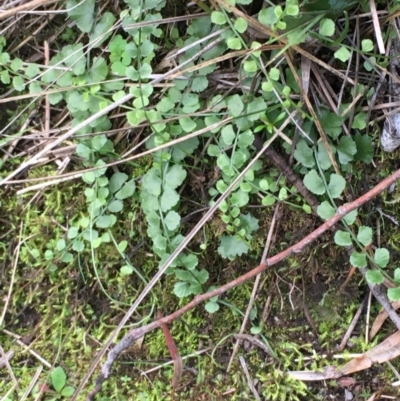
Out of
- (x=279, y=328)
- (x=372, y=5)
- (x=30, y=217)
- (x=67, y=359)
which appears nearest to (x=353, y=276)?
(x=279, y=328)

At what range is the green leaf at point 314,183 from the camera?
4.71ft

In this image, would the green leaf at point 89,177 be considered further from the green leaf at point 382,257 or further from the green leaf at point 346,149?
the green leaf at point 382,257

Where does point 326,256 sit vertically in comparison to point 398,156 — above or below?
below

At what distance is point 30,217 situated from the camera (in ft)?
6.04

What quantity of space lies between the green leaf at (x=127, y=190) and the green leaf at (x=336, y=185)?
2.06 feet

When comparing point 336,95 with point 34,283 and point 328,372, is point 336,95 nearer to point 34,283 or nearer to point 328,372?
point 328,372

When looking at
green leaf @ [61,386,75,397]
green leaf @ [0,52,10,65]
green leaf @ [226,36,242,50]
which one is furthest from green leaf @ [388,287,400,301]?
green leaf @ [0,52,10,65]

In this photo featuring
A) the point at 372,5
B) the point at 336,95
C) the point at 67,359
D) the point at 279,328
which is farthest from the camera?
the point at 67,359

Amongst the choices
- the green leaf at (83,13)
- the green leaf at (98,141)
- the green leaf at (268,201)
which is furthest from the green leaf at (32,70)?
the green leaf at (268,201)

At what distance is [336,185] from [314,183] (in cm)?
6

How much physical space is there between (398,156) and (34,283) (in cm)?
132

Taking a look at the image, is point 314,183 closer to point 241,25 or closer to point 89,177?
point 241,25

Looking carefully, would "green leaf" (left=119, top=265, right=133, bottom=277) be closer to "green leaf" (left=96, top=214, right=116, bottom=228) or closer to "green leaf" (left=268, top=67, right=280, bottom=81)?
"green leaf" (left=96, top=214, right=116, bottom=228)

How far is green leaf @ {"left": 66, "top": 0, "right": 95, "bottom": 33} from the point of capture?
1.61 meters
